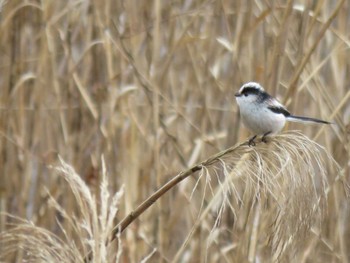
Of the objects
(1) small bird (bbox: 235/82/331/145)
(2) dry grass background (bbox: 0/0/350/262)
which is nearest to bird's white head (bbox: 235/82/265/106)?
(1) small bird (bbox: 235/82/331/145)

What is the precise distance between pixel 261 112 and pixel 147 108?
0.70m

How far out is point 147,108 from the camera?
280cm

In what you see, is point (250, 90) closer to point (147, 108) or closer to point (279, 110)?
point (279, 110)

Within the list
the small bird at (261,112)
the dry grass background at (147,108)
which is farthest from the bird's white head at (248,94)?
the dry grass background at (147,108)

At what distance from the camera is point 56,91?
8.99ft

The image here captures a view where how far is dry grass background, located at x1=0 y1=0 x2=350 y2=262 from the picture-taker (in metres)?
2.49

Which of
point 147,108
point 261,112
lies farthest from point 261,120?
point 147,108

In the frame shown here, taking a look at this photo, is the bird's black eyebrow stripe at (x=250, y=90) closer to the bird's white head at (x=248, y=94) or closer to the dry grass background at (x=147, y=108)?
the bird's white head at (x=248, y=94)

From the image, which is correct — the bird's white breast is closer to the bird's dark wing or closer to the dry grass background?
the bird's dark wing

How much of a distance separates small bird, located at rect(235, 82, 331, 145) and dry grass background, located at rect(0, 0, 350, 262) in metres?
0.10

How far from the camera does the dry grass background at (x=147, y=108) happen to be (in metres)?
2.49

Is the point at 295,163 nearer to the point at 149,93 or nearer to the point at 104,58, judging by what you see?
the point at 149,93

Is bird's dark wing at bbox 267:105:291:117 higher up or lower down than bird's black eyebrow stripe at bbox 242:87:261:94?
lower down

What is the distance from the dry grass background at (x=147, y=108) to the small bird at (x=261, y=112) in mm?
98
